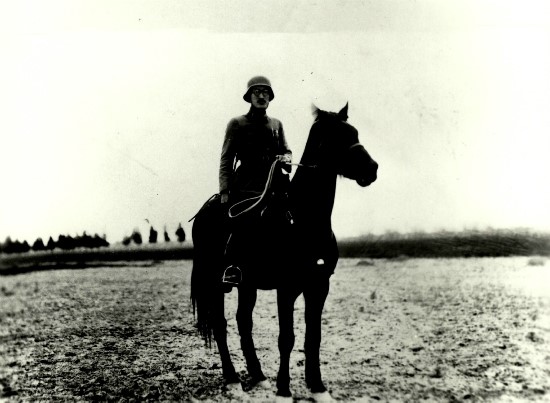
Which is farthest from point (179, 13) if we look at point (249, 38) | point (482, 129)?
point (482, 129)

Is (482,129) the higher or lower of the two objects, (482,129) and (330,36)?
the lower

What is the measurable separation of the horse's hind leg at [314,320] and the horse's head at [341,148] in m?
1.05

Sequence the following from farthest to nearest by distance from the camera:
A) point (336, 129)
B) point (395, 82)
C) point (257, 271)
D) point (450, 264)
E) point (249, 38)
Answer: point (450, 264) → point (395, 82) → point (249, 38) → point (257, 271) → point (336, 129)

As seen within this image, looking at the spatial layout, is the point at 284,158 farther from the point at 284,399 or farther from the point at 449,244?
the point at 449,244

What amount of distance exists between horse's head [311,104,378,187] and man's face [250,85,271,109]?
73 centimetres

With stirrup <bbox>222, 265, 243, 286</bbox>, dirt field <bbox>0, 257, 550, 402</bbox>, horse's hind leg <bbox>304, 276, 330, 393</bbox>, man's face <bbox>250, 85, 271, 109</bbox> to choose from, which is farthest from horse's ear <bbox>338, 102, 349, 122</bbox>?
dirt field <bbox>0, 257, 550, 402</bbox>

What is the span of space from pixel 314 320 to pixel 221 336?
118 centimetres

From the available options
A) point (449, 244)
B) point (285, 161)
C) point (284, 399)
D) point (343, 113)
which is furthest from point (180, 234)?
point (449, 244)

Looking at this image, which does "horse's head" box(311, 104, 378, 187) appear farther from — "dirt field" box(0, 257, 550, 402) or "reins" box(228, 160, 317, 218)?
"dirt field" box(0, 257, 550, 402)

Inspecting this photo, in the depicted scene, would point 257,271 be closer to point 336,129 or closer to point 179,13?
point 336,129

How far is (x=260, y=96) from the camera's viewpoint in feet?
17.4

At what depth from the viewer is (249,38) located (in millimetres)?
6613

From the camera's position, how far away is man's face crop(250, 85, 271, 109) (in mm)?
5312

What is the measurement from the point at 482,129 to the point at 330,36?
2.62 m
